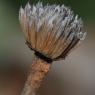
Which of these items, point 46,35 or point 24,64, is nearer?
point 46,35

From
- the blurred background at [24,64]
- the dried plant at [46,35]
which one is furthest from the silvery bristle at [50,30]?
the blurred background at [24,64]

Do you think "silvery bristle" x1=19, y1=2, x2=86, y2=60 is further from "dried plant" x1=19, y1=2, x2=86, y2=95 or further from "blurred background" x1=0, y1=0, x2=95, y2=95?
"blurred background" x1=0, y1=0, x2=95, y2=95

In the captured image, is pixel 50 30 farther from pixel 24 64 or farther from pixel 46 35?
pixel 24 64

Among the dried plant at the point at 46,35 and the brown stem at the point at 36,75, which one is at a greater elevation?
the dried plant at the point at 46,35

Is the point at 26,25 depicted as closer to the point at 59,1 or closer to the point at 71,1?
the point at 59,1

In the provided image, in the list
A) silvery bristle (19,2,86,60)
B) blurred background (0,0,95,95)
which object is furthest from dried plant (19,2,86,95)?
blurred background (0,0,95,95)

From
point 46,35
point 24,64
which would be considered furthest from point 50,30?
point 24,64

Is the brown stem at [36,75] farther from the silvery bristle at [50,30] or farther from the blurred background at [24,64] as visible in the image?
the blurred background at [24,64]
